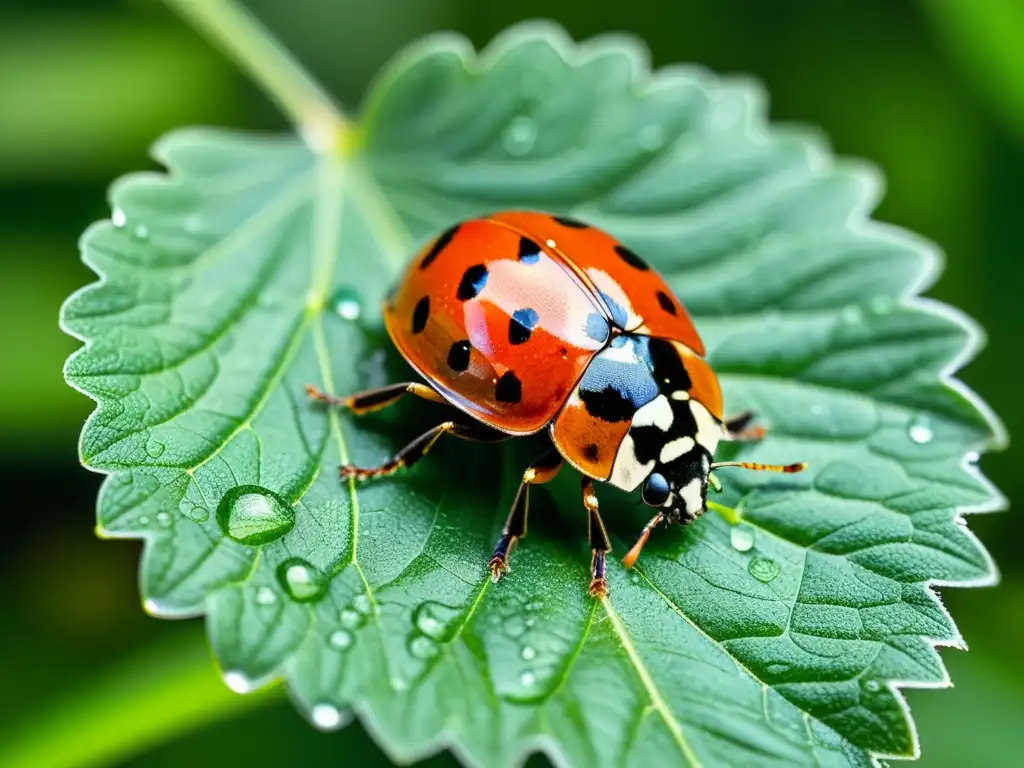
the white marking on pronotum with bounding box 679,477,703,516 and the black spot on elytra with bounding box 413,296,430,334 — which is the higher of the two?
the black spot on elytra with bounding box 413,296,430,334

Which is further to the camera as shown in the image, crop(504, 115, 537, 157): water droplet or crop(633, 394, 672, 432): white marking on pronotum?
crop(504, 115, 537, 157): water droplet

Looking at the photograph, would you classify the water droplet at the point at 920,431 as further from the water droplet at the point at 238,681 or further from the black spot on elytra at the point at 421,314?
the water droplet at the point at 238,681

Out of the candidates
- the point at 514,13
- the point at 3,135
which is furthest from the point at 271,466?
the point at 514,13

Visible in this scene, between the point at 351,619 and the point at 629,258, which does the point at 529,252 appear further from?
the point at 351,619

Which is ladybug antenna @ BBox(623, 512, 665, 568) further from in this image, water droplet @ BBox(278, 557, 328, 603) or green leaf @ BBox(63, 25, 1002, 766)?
water droplet @ BBox(278, 557, 328, 603)

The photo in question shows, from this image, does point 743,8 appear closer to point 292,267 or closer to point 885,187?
point 885,187

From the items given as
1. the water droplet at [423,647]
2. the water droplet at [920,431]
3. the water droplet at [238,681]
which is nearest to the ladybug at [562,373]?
the water droplet at [423,647]

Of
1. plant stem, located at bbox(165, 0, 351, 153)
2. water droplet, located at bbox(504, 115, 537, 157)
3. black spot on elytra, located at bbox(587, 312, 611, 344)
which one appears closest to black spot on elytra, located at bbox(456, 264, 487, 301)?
black spot on elytra, located at bbox(587, 312, 611, 344)
